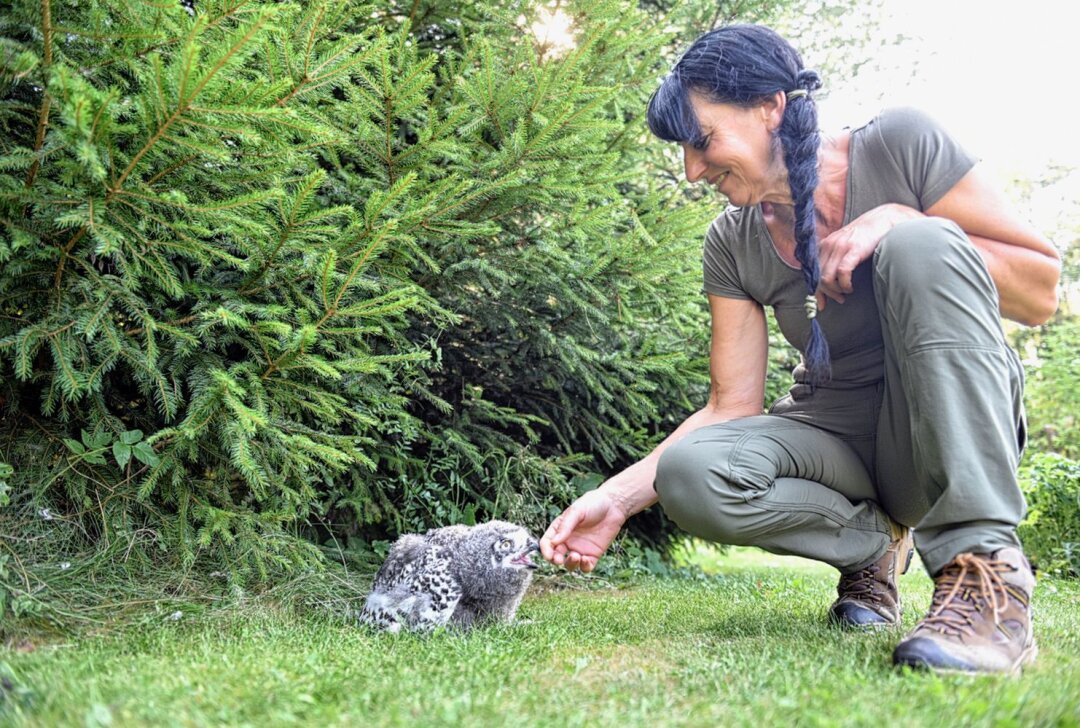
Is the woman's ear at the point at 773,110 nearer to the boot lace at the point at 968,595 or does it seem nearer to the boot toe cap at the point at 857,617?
the boot lace at the point at 968,595

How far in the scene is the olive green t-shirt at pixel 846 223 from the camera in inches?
87.0

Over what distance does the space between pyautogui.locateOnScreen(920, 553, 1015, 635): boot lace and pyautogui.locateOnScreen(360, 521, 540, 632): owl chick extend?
1180mm

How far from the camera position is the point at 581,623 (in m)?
2.60

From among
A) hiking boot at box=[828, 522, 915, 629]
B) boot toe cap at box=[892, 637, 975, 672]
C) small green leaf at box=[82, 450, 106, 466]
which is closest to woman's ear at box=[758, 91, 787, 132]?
hiking boot at box=[828, 522, 915, 629]

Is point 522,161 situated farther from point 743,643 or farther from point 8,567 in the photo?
point 8,567

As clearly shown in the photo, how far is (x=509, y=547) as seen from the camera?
256cm

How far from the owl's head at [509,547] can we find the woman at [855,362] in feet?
0.68

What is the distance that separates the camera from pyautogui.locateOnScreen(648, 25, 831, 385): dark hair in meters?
2.29

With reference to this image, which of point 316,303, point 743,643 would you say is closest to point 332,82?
point 316,303

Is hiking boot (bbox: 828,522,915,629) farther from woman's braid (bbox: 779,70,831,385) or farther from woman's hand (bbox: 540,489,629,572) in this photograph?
woman's braid (bbox: 779,70,831,385)

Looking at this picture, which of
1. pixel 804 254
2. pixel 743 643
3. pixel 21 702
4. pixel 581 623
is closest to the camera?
pixel 21 702

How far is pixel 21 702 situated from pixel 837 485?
204 cm

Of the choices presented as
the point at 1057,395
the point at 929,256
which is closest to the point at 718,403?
the point at 929,256

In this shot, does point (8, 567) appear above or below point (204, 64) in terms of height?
below
